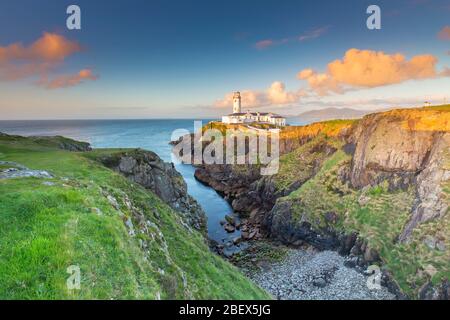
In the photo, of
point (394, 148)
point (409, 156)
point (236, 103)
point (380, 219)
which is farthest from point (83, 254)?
point (236, 103)

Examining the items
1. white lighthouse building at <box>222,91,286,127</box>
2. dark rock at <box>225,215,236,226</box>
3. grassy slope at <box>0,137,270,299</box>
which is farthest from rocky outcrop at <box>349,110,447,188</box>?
white lighthouse building at <box>222,91,286,127</box>

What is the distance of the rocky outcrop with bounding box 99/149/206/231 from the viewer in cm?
3966

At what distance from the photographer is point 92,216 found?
1300 centimetres

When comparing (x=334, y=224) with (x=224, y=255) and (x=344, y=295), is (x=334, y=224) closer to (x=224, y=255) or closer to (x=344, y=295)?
(x=344, y=295)

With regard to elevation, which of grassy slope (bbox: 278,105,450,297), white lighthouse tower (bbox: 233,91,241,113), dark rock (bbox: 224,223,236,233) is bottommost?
dark rock (bbox: 224,223,236,233)

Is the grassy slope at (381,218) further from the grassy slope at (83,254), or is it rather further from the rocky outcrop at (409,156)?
the grassy slope at (83,254)

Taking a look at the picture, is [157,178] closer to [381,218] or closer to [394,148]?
[381,218]

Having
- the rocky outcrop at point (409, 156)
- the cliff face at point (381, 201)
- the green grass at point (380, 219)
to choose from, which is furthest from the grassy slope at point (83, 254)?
the rocky outcrop at point (409, 156)

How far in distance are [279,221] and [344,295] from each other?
1914 centimetres

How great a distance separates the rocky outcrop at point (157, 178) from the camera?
39.7 metres

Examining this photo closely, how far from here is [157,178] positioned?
43219 mm

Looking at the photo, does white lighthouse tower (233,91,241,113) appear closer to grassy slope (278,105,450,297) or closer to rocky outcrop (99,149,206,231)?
grassy slope (278,105,450,297)

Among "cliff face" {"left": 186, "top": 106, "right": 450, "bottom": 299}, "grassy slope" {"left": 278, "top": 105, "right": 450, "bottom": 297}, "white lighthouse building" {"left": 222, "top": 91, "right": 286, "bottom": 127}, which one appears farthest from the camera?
"white lighthouse building" {"left": 222, "top": 91, "right": 286, "bottom": 127}
